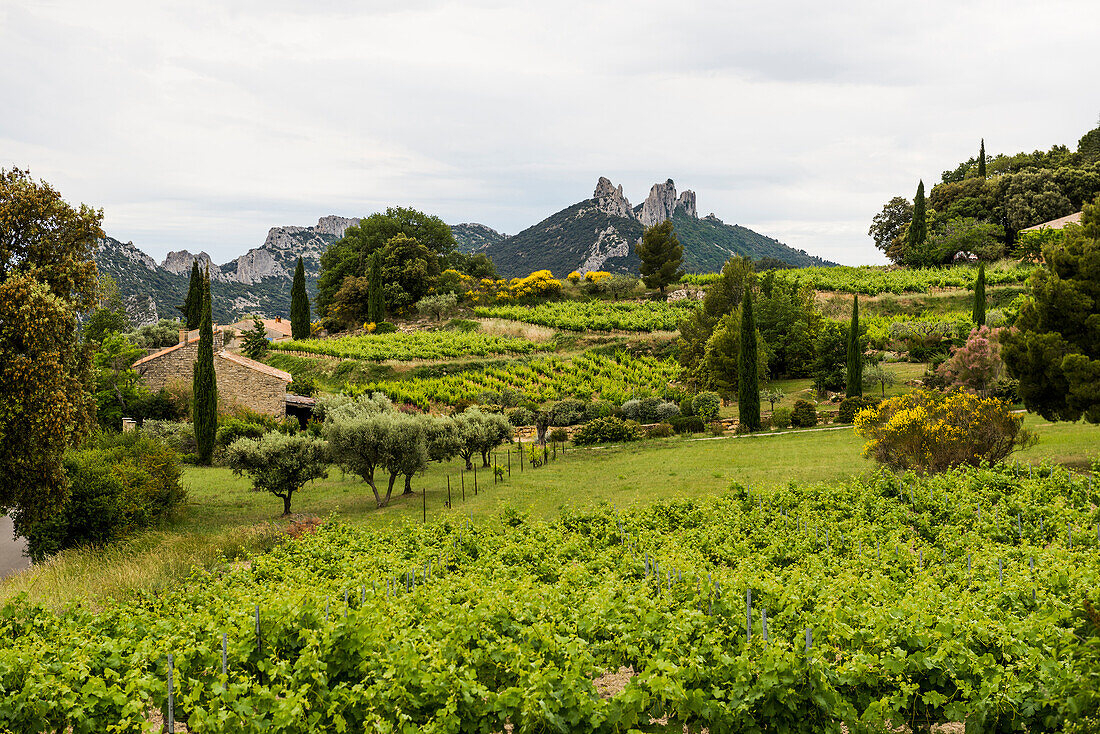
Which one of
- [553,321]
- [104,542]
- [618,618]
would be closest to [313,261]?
[553,321]

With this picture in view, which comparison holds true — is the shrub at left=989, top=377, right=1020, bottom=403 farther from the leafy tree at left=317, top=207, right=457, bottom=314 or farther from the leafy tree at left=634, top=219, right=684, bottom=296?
the leafy tree at left=317, top=207, right=457, bottom=314

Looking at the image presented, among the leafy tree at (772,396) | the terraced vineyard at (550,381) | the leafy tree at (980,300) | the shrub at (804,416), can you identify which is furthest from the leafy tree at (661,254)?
the shrub at (804,416)

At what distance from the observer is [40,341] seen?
12.6 meters

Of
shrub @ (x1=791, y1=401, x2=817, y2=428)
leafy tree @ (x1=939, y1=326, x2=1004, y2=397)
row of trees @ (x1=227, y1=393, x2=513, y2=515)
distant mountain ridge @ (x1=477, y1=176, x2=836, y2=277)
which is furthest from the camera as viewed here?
distant mountain ridge @ (x1=477, y1=176, x2=836, y2=277)

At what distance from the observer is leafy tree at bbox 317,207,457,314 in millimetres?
60400

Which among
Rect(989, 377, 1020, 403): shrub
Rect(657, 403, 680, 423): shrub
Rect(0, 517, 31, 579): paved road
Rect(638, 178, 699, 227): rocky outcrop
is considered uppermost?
Rect(638, 178, 699, 227): rocky outcrop

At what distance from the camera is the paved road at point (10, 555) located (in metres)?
15.0

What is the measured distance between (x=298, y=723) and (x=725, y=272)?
3783cm

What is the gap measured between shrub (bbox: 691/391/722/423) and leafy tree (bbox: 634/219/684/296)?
28.1 meters

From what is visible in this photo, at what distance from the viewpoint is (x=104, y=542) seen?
15109 millimetres

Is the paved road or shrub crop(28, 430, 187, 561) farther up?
shrub crop(28, 430, 187, 561)

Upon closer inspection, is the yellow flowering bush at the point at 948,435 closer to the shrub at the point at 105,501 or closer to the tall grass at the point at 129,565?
the tall grass at the point at 129,565

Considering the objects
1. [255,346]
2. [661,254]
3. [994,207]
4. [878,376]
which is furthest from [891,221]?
[255,346]

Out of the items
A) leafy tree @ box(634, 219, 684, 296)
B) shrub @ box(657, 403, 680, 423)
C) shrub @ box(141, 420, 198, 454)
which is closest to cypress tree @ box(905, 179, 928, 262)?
leafy tree @ box(634, 219, 684, 296)
